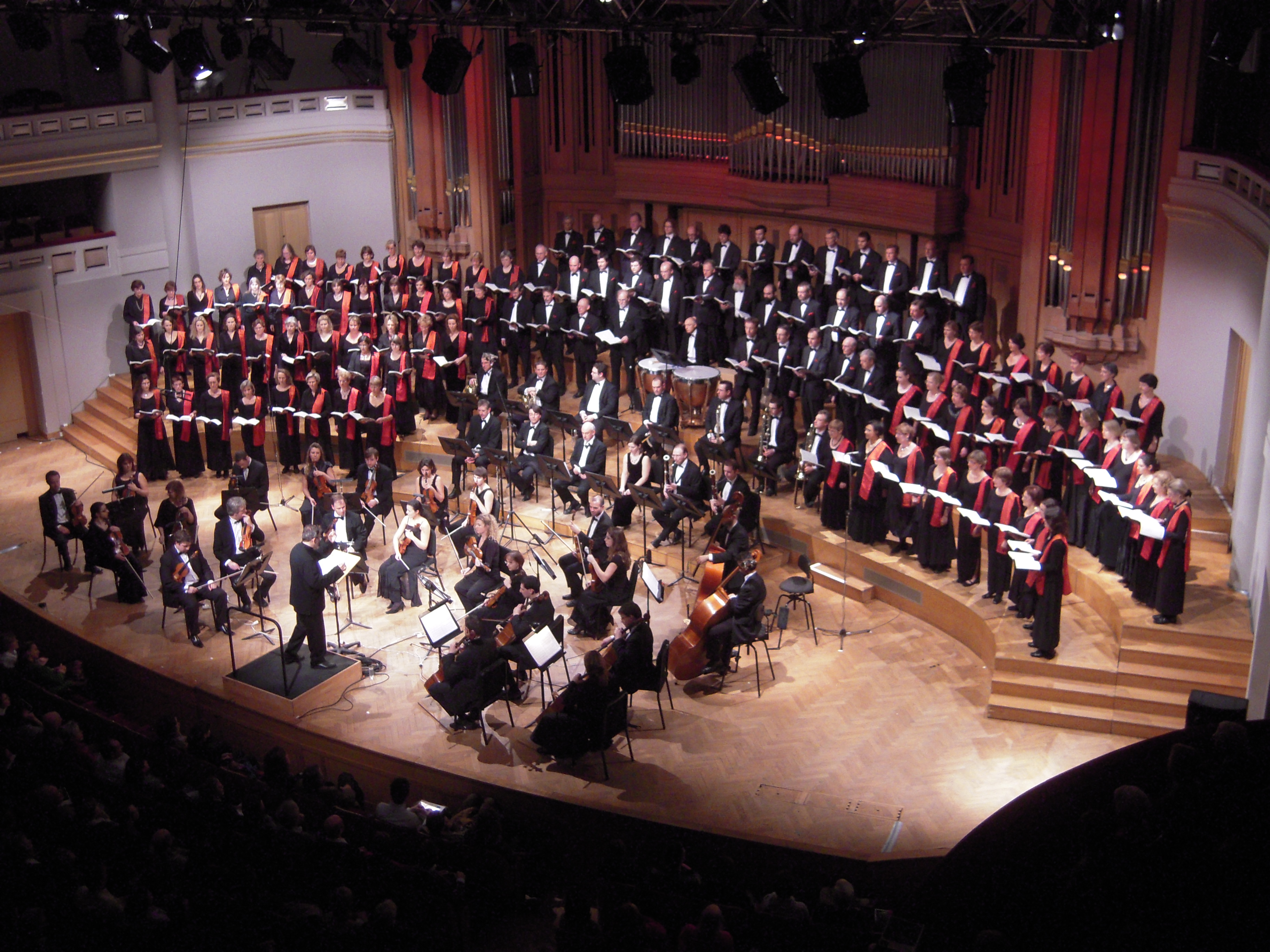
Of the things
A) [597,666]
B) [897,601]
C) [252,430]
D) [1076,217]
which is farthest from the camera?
[252,430]

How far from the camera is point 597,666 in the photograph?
7.96 m

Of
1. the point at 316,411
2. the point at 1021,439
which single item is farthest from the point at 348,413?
the point at 1021,439

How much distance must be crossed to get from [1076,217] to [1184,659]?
13.4ft

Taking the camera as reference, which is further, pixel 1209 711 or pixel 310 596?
pixel 310 596

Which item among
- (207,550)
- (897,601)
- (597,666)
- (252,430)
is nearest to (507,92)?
(252,430)

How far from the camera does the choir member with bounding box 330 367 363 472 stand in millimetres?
11969

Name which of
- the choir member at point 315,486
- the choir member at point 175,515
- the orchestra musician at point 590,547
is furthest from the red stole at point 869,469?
the choir member at point 175,515

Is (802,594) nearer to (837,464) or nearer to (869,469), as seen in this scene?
(869,469)

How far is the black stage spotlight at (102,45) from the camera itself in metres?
11.2

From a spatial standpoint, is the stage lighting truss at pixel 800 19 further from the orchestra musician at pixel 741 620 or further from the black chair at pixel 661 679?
the black chair at pixel 661 679

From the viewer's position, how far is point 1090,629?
366 inches

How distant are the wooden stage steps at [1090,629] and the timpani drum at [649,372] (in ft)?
4.63

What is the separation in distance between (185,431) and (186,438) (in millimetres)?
74

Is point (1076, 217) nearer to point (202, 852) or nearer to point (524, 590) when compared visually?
point (524, 590)
